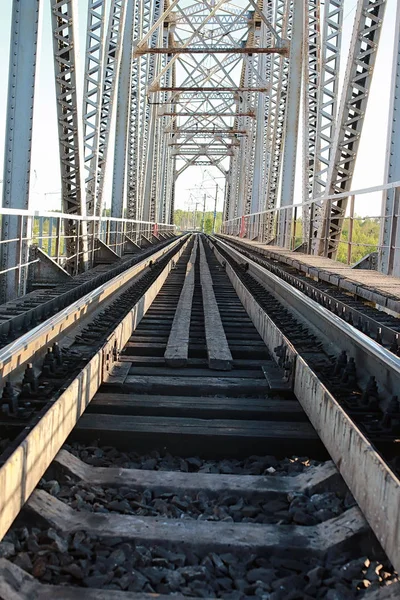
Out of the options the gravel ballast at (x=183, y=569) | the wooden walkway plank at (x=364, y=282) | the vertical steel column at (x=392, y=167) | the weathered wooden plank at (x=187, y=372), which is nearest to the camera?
the gravel ballast at (x=183, y=569)

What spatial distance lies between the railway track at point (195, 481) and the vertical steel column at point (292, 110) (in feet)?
46.2

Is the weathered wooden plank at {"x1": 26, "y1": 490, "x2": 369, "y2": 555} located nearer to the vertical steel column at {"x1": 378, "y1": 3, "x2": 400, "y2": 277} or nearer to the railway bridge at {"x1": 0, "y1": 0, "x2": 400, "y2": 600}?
the railway bridge at {"x1": 0, "y1": 0, "x2": 400, "y2": 600}

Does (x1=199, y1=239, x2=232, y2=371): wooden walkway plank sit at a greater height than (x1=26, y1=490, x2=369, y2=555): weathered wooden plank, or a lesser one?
greater

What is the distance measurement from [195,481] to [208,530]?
1.37ft

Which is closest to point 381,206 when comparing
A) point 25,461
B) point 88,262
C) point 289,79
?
point 88,262

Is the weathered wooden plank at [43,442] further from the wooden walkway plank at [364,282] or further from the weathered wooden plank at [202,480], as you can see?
the wooden walkway plank at [364,282]

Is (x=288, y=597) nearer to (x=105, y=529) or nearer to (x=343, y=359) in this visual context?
(x=105, y=529)

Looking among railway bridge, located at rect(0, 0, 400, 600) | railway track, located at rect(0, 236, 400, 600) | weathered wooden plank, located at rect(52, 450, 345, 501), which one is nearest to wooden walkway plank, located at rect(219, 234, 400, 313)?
railway bridge, located at rect(0, 0, 400, 600)

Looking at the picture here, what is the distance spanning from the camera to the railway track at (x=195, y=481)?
187 centimetres

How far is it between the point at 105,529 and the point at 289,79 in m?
18.2

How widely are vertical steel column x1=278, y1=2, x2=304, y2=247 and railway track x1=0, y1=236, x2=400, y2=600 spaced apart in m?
14.1

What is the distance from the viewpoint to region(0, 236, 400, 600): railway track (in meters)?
1.87

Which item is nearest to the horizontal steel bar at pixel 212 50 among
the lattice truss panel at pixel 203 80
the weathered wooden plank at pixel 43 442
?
the lattice truss panel at pixel 203 80

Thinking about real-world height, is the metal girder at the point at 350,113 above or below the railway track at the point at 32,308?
above
